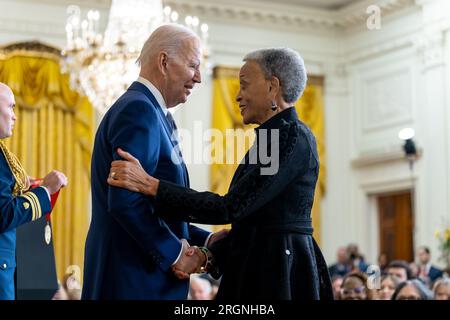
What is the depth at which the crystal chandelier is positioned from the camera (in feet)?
29.5

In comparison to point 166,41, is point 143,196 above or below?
below

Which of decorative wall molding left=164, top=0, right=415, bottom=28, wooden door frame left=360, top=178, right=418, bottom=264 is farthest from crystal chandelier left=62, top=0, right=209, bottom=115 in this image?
wooden door frame left=360, top=178, right=418, bottom=264

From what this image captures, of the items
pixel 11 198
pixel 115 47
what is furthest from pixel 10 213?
pixel 115 47

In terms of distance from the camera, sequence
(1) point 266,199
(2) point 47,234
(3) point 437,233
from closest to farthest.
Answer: (1) point 266,199 → (2) point 47,234 → (3) point 437,233

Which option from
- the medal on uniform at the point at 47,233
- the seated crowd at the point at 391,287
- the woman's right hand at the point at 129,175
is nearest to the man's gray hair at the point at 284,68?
the woman's right hand at the point at 129,175

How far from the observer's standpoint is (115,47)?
30.0ft

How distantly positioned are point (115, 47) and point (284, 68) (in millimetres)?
5965

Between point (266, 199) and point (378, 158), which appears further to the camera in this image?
point (378, 158)

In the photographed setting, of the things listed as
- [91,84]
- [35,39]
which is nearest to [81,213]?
[35,39]

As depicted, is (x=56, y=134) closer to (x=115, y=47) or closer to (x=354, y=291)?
(x=115, y=47)

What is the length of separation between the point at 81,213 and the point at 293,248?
9.88m

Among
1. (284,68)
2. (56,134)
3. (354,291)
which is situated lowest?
(354,291)

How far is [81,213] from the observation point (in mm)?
12945
